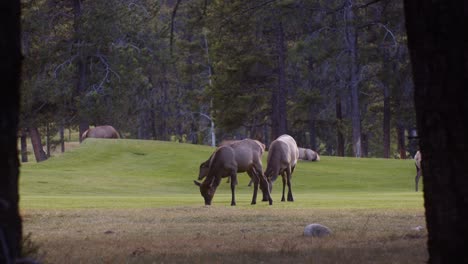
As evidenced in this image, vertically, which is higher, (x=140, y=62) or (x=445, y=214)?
(x=140, y=62)

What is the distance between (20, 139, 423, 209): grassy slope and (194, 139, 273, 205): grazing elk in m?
7.17

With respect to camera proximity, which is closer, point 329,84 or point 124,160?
point 124,160

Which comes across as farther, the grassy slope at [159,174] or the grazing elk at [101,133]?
the grazing elk at [101,133]

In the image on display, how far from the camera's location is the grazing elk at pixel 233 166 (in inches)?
Result: 896

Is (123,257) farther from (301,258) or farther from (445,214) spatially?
(445,214)

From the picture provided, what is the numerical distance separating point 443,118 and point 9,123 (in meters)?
2.72

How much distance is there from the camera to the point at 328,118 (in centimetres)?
6278

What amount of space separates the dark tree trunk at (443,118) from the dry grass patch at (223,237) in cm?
269

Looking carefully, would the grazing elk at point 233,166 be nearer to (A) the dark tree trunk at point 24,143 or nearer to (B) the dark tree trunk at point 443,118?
(B) the dark tree trunk at point 443,118

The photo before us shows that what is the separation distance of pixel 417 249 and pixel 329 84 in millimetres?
47787

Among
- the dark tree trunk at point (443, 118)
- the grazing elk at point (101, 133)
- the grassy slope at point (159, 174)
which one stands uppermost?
the dark tree trunk at point (443, 118)

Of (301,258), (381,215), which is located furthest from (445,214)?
(381,215)

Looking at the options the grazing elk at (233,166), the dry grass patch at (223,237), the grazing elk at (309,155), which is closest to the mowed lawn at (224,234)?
the dry grass patch at (223,237)

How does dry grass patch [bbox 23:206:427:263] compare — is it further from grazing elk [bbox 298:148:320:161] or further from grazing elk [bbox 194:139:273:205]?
grazing elk [bbox 298:148:320:161]
